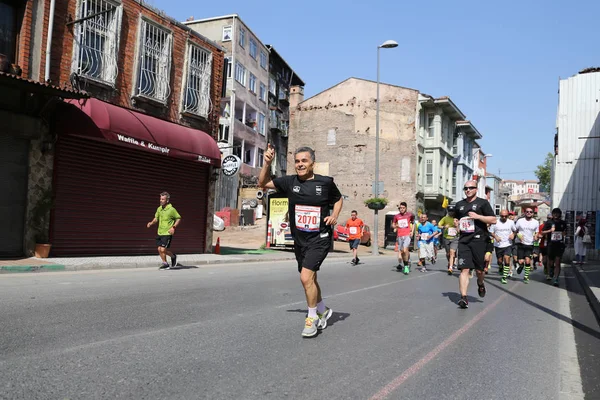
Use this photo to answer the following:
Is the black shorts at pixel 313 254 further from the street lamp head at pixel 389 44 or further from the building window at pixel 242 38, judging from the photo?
the building window at pixel 242 38

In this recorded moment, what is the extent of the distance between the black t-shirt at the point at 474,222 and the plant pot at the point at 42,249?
9.93 meters

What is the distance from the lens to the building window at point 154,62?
1620 cm

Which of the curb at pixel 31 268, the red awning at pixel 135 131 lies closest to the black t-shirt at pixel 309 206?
the curb at pixel 31 268

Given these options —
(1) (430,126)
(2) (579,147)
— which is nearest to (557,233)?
(2) (579,147)

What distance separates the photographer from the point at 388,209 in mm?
40562

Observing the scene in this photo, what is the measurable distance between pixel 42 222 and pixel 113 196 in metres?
2.45

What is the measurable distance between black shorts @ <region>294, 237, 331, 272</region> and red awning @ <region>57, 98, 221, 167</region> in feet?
31.2

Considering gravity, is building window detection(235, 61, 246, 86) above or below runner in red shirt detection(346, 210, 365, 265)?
above

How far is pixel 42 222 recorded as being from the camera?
1280 cm

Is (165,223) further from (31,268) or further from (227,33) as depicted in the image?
(227,33)

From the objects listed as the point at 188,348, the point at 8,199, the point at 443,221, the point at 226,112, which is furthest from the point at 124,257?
the point at 226,112

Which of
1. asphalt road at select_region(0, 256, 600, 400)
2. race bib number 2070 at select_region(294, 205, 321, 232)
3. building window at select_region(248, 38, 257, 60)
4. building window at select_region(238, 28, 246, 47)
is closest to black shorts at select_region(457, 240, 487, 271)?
asphalt road at select_region(0, 256, 600, 400)

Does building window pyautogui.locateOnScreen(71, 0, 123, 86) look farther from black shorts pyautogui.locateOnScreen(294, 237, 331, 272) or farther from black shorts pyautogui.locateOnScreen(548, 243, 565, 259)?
black shorts pyautogui.locateOnScreen(548, 243, 565, 259)

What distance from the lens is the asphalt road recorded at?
350 cm
